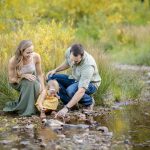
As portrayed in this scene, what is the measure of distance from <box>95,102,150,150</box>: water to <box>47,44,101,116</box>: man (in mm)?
493

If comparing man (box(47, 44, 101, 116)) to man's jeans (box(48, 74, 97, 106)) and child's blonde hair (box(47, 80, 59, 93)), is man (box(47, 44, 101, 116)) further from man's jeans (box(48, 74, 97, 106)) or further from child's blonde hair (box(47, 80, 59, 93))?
child's blonde hair (box(47, 80, 59, 93))

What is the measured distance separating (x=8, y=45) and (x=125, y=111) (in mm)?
2955

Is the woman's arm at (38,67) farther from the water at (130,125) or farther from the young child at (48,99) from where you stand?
the water at (130,125)

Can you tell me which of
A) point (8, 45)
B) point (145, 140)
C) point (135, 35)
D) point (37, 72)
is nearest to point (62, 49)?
point (8, 45)

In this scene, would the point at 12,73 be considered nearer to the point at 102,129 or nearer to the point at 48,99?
the point at 48,99

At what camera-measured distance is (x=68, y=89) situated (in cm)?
952

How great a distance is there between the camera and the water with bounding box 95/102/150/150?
742 centimetres

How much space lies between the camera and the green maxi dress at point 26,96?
930 cm

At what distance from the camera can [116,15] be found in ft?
80.5

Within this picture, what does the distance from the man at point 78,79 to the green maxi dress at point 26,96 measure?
1.83 ft

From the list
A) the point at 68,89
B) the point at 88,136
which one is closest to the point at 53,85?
the point at 68,89

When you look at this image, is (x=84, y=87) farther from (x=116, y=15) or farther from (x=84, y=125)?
(x=116, y=15)

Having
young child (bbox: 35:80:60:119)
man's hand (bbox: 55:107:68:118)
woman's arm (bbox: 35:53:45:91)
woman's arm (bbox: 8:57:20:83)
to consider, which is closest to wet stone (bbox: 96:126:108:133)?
man's hand (bbox: 55:107:68:118)

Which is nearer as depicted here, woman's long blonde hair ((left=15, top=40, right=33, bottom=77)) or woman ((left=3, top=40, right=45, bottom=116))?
woman's long blonde hair ((left=15, top=40, right=33, bottom=77))
